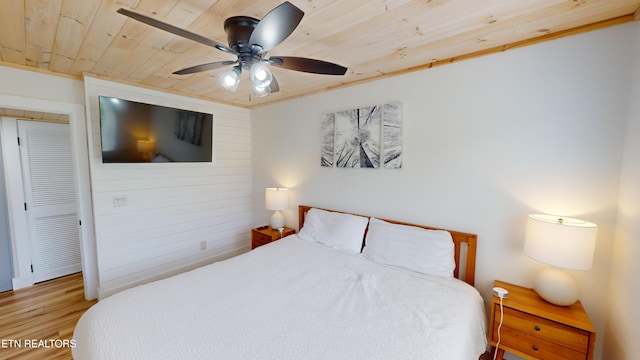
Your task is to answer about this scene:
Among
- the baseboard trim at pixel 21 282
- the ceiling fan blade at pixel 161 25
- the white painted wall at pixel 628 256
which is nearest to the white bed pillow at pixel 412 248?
the white painted wall at pixel 628 256

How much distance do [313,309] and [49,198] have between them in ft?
13.0

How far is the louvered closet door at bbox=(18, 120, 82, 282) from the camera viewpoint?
3127mm

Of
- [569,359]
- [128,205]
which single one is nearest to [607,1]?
[569,359]

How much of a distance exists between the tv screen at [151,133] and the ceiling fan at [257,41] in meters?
1.42

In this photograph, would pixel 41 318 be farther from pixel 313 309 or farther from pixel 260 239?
pixel 313 309

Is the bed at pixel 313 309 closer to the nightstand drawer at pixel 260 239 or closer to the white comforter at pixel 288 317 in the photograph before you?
the white comforter at pixel 288 317

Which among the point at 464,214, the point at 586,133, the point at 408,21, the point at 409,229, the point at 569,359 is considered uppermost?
the point at 408,21

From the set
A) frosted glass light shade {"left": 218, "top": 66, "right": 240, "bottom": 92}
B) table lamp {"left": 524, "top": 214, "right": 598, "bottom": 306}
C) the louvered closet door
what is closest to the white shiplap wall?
the louvered closet door

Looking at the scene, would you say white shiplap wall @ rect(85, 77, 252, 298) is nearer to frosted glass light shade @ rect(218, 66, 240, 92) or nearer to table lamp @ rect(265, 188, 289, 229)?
table lamp @ rect(265, 188, 289, 229)

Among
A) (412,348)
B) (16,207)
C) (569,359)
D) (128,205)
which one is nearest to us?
(412,348)

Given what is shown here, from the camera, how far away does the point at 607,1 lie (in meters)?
1.36

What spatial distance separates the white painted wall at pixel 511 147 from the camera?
1599 mm

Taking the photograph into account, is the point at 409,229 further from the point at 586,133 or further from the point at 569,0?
the point at 569,0

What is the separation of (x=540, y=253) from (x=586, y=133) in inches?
33.4
